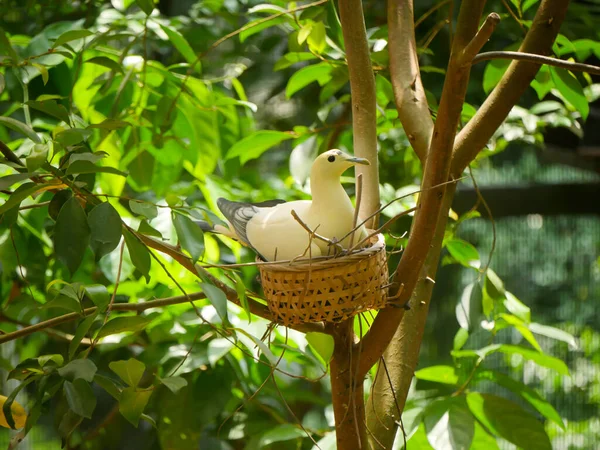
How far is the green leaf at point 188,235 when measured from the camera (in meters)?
0.46

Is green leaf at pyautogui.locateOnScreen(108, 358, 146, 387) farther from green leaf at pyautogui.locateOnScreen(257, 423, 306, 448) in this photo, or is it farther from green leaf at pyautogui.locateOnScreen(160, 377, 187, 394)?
green leaf at pyautogui.locateOnScreen(257, 423, 306, 448)

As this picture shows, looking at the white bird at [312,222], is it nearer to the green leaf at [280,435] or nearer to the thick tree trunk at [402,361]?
the thick tree trunk at [402,361]

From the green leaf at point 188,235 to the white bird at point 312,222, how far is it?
0.12 metres

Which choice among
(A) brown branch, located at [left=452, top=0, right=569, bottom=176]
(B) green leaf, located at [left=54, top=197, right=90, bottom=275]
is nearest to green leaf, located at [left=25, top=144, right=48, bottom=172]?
(B) green leaf, located at [left=54, top=197, right=90, bottom=275]

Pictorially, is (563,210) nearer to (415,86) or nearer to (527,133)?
(527,133)

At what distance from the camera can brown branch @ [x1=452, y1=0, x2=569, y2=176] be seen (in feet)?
1.82

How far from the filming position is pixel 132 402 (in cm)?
50

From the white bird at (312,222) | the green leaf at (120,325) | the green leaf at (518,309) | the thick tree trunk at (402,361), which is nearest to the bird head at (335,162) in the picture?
the white bird at (312,222)

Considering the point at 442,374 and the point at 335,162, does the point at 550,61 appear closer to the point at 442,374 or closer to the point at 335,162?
the point at 335,162

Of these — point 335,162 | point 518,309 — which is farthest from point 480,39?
point 518,309

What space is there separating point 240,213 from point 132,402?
0.72ft

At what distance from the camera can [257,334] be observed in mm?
802

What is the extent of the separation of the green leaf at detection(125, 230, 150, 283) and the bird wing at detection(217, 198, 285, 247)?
139 millimetres

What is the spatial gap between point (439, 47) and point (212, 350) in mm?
719
